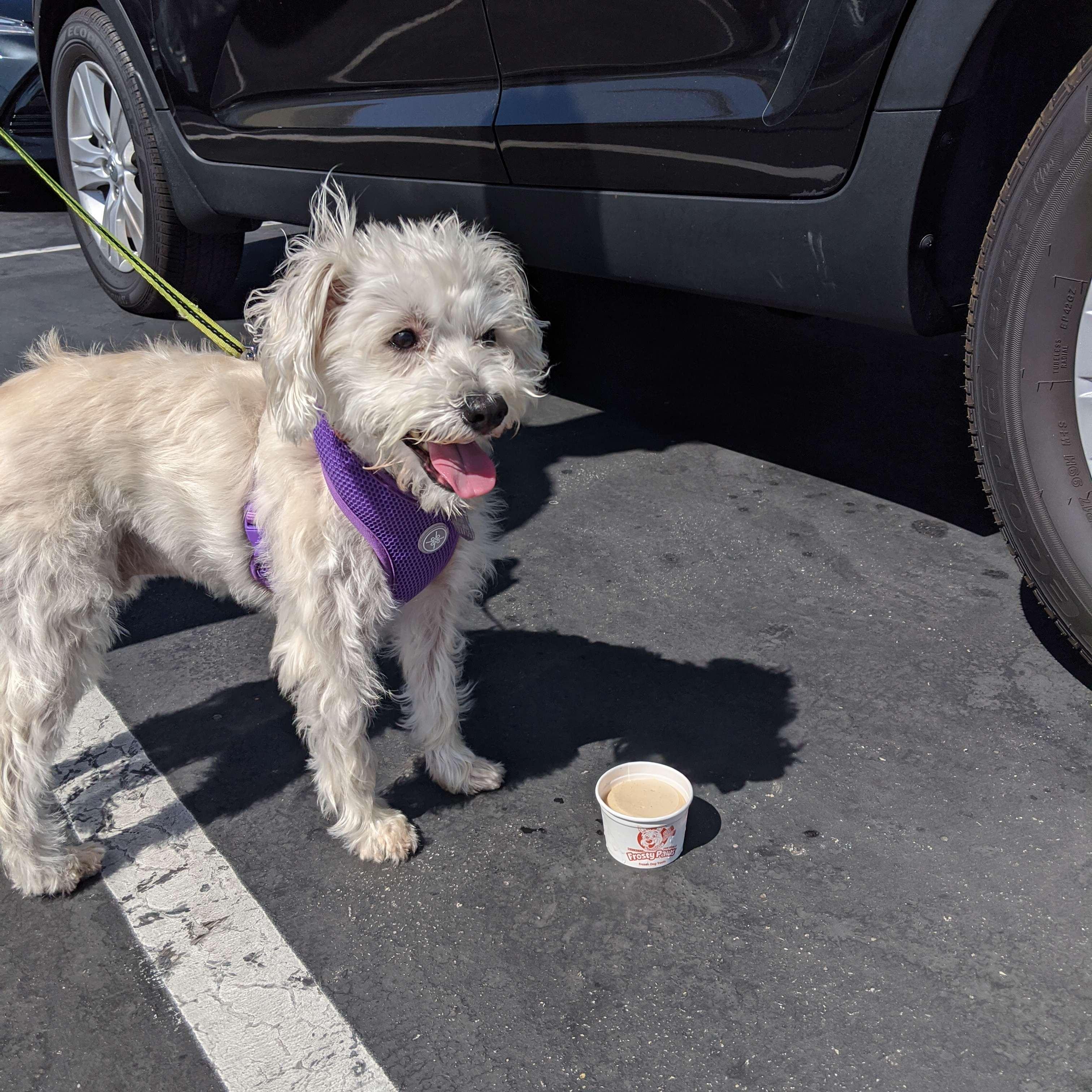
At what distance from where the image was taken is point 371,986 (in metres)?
2.16

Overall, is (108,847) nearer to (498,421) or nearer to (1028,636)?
(498,421)

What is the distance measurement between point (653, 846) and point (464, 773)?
0.61 metres

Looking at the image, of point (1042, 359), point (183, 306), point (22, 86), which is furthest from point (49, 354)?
point (22, 86)

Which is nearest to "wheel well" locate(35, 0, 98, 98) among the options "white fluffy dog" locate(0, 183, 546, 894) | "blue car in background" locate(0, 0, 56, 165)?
"blue car in background" locate(0, 0, 56, 165)

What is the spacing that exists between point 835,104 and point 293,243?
144 cm

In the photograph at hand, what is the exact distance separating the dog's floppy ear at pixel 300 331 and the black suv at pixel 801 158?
1.16 meters

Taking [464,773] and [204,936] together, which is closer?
[204,936]

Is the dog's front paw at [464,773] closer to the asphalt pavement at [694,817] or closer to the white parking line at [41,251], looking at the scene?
the asphalt pavement at [694,817]

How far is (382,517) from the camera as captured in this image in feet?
7.70

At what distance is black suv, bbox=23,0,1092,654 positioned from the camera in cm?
242

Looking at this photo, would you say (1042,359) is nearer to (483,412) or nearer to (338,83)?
(483,412)

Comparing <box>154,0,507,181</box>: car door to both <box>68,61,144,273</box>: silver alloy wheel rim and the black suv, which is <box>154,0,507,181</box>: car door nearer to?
the black suv

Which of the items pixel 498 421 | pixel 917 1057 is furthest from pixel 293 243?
pixel 917 1057

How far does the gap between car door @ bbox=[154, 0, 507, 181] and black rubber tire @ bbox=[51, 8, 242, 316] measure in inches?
19.2
